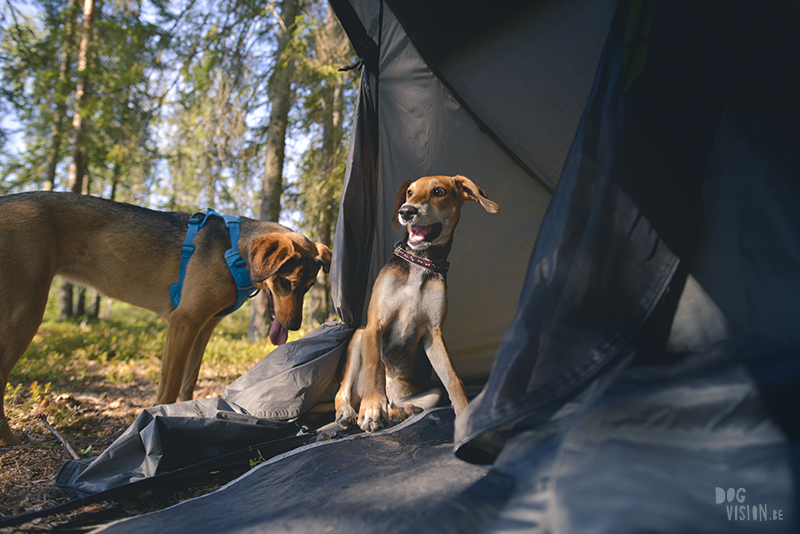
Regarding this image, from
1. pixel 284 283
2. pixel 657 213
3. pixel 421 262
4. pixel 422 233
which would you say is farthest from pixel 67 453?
pixel 657 213

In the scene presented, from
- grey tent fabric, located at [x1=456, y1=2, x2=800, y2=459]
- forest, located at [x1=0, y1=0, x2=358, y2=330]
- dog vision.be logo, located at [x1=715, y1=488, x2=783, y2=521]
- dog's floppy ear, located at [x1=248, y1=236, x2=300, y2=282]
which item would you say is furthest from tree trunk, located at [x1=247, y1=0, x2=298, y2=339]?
dog vision.be logo, located at [x1=715, y1=488, x2=783, y2=521]

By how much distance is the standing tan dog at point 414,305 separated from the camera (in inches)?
108

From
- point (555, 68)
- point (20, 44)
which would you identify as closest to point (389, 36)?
point (555, 68)

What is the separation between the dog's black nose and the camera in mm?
2611

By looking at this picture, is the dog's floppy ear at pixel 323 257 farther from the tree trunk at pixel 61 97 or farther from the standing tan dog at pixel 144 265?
the tree trunk at pixel 61 97

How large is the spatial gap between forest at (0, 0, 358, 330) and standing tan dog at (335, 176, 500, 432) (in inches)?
204

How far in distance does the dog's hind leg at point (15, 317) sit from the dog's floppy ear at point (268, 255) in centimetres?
144

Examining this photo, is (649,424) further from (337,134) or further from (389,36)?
(337,134)

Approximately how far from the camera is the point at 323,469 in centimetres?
185

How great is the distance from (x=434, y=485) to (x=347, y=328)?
75.7 inches

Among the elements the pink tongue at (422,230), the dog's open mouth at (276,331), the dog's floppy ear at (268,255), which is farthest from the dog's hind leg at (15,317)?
the pink tongue at (422,230)

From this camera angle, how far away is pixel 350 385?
2.99 meters

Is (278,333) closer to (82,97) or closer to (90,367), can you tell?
(90,367)

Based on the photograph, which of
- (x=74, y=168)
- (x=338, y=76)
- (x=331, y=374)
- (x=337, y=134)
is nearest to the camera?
(x=331, y=374)
